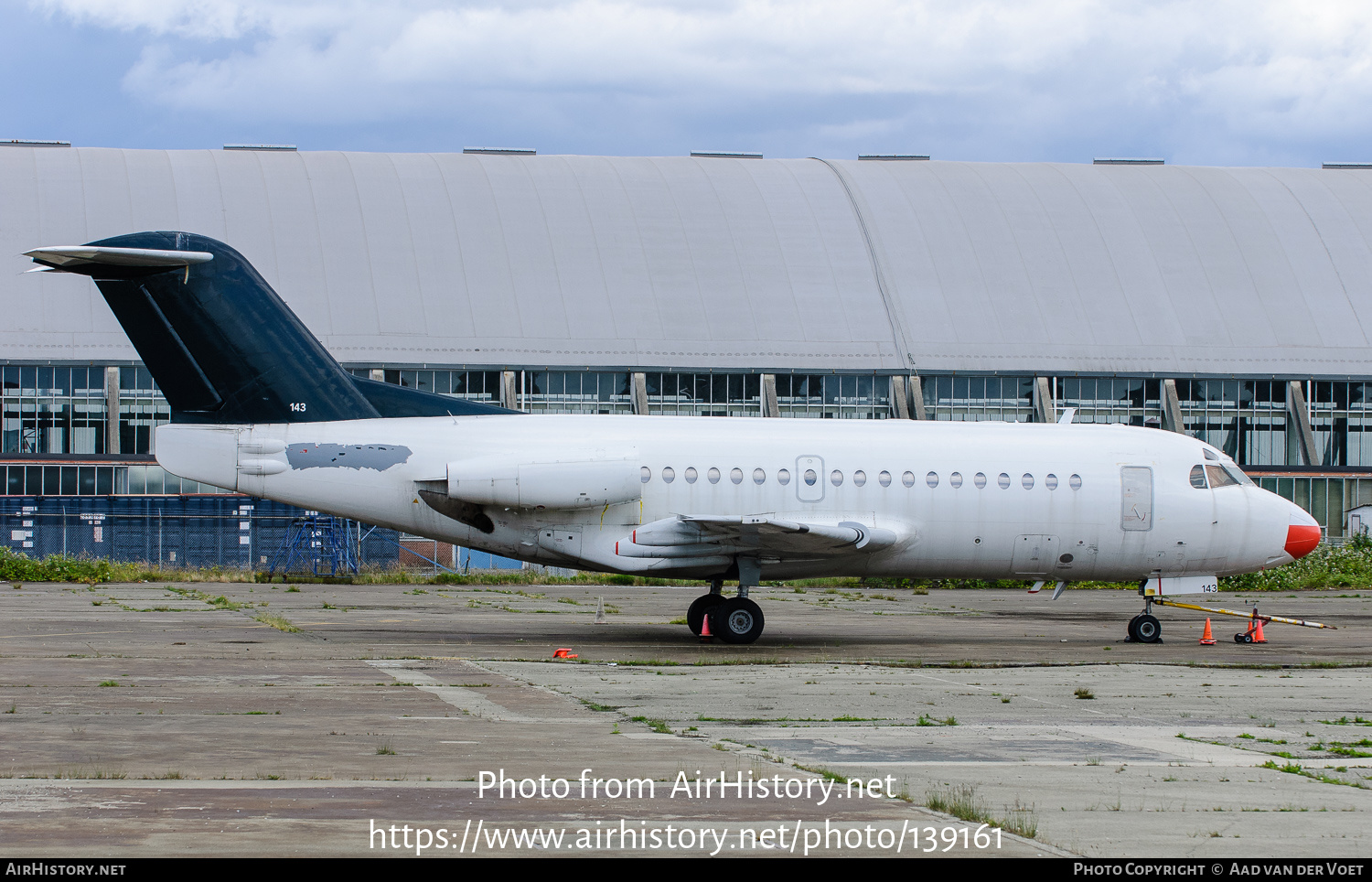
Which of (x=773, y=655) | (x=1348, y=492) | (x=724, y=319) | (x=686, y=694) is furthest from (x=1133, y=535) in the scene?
(x=1348, y=492)

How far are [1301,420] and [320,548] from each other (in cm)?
3608

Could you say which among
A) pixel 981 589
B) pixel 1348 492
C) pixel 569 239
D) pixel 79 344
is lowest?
pixel 981 589

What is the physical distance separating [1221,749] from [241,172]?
49.0 meters

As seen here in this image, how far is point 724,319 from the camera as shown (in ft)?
164

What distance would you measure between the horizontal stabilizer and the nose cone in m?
18.8

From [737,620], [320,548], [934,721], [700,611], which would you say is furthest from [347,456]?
[320,548]

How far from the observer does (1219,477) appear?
23.6 meters

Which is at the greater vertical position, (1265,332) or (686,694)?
(1265,332)

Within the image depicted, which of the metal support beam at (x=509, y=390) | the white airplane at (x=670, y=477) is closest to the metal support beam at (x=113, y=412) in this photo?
the metal support beam at (x=509, y=390)

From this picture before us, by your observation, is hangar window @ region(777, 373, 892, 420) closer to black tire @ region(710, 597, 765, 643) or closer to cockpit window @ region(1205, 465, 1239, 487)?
cockpit window @ region(1205, 465, 1239, 487)

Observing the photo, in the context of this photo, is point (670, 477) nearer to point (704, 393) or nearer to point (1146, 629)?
point (1146, 629)

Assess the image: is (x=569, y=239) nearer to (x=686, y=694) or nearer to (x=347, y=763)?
(x=686, y=694)

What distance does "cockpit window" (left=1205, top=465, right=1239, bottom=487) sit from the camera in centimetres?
2352

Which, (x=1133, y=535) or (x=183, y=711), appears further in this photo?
(x=1133, y=535)
